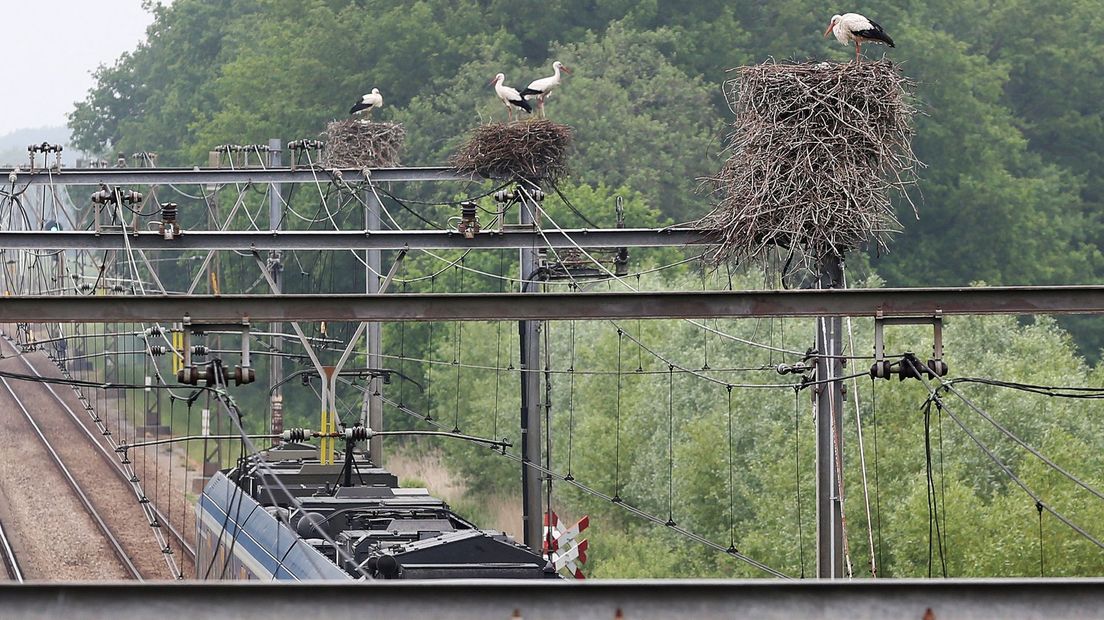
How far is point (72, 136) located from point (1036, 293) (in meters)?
71.5

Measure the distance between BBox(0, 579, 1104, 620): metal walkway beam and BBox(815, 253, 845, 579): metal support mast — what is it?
7125 mm

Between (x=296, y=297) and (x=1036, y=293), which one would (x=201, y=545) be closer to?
(x=296, y=297)

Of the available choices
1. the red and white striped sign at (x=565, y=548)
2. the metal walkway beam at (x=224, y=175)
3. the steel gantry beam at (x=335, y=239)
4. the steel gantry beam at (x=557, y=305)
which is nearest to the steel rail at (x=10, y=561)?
the metal walkway beam at (x=224, y=175)

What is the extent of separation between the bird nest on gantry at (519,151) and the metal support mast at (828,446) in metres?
6.68

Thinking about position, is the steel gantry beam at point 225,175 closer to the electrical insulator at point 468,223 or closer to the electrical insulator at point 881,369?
the electrical insulator at point 468,223

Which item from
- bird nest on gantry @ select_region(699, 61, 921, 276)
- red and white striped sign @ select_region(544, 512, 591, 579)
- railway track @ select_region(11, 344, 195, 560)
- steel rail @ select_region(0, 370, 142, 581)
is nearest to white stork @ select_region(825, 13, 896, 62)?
bird nest on gantry @ select_region(699, 61, 921, 276)

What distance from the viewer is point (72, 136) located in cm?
7631

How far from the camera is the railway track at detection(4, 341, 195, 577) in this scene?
2578cm

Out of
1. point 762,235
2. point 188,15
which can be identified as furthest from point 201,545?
point 188,15

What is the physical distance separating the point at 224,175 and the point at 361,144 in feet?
22.3

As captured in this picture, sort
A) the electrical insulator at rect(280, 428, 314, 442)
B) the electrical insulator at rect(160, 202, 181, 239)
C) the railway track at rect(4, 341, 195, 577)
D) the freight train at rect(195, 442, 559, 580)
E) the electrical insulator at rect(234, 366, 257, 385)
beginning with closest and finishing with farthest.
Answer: the electrical insulator at rect(234, 366, 257, 385) < the freight train at rect(195, 442, 559, 580) < the electrical insulator at rect(280, 428, 314, 442) < the electrical insulator at rect(160, 202, 181, 239) < the railway track at rect(4, 341, 195, 577)

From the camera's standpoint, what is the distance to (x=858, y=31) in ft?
47.4

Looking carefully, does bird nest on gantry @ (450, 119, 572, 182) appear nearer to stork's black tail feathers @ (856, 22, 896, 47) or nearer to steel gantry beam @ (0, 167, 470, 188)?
steel gantry beam @ (0, 167, 470, 188)

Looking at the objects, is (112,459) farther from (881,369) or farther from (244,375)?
(881,369)
